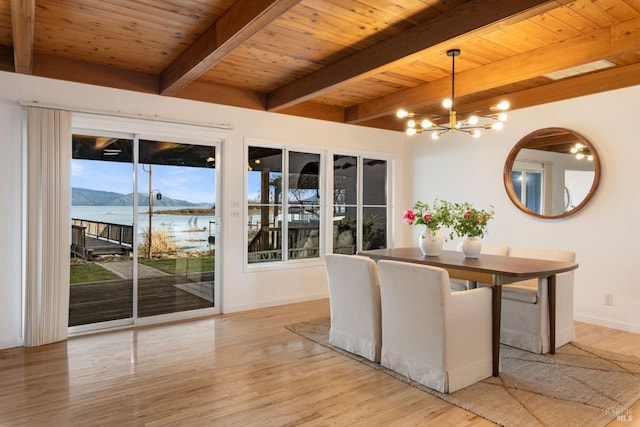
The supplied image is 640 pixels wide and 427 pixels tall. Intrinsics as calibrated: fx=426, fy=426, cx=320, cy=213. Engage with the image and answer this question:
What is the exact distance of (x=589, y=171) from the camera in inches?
179

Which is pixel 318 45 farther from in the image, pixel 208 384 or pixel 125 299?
pixel 125 299

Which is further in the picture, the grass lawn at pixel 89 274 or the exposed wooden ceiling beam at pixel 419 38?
the grass lawn at pixel 89 274

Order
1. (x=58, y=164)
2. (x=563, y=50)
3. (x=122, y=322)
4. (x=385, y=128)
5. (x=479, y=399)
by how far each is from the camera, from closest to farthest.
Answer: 1. (x=479, y=399)
2. (x=563, y=50)
3. (x=58, y=164)
4. (x=122, y=322)
5. (x=385, y=128)

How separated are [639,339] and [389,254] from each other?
2.44m

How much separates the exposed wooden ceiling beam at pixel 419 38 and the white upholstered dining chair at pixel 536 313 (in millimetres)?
2081

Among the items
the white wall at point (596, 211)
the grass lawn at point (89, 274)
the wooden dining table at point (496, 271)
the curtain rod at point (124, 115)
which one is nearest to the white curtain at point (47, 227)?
the curtain rod at point (124, 115)

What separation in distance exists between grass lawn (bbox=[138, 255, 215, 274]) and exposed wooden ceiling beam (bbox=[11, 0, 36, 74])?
2054 millimetres

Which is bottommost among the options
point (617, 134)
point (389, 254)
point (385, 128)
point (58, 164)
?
point (389, 254)

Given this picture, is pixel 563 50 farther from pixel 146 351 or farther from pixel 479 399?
pixel 146 351

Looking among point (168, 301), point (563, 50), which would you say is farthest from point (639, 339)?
point (168, 301)

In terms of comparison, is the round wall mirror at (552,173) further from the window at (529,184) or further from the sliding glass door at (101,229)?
the sliding glass door at (101,229)

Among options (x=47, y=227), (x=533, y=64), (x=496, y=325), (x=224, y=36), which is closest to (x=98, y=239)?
(x=47, y=227)

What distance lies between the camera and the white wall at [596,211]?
14.0 feet

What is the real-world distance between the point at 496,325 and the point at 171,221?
339 cm
